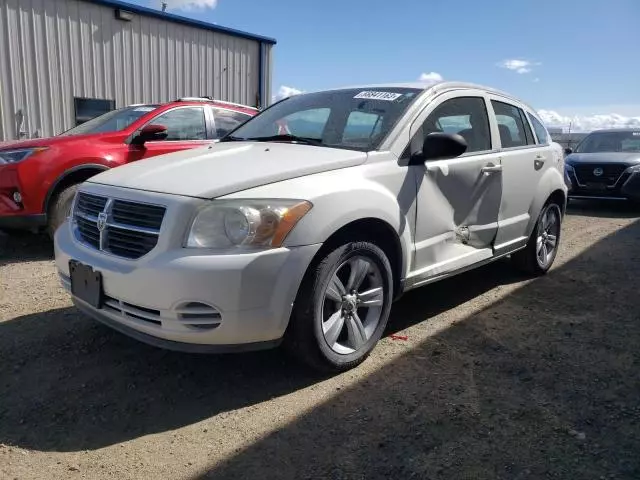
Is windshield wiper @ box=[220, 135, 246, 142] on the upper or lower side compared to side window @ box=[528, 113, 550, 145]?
lower

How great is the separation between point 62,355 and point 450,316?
2.69m

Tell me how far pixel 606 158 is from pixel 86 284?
1014 centimetres

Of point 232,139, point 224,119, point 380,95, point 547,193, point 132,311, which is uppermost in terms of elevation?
point 380,95

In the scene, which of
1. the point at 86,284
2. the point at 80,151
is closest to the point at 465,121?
the point at 86,284

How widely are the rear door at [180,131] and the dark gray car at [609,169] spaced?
21.0 ft

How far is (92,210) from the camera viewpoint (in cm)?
301

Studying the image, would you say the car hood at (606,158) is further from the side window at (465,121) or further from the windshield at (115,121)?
the windshield at (115,121)

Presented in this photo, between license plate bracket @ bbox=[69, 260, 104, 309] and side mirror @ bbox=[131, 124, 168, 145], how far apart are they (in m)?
3.01

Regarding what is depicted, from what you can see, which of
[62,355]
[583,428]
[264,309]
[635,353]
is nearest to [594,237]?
[635,353]

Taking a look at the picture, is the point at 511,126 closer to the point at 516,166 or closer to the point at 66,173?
the point at 516,166

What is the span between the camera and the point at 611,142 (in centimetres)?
1105

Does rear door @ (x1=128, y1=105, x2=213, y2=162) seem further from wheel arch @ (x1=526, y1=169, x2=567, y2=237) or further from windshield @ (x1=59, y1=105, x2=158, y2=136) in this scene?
wheel arch @ (x1=526, y1=169, x2=567, y2=237)

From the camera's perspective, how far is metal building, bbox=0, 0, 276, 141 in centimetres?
906

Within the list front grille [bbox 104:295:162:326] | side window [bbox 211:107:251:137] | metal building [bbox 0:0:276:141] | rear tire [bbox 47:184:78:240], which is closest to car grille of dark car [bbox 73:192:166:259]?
front grille [bbox 104:295:162:326]
